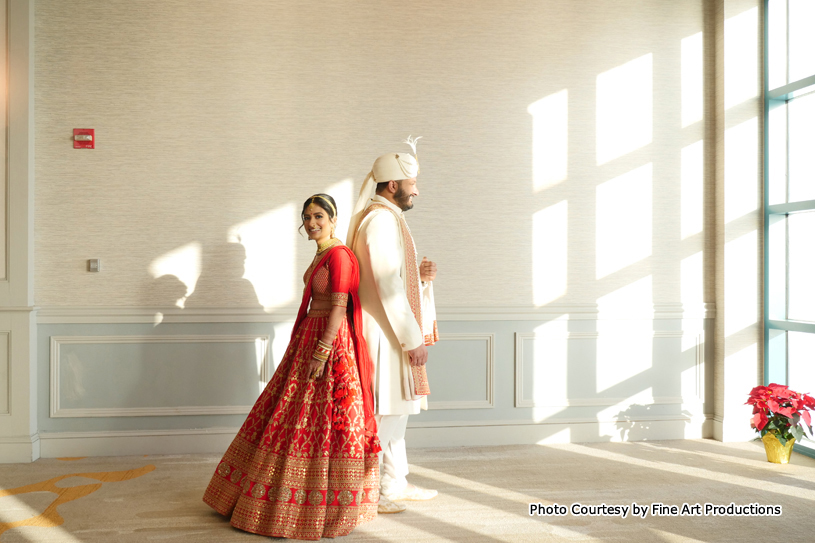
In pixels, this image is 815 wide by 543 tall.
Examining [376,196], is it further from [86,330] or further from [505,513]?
[86,330]

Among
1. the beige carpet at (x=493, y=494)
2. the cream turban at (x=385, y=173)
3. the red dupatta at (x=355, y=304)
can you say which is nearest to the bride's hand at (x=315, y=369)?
the red dupatta at (x=355, y=304)

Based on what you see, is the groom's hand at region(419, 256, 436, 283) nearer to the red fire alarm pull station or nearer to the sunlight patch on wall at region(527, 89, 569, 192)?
the sunlight patch on wall at region(527, 89, 569, 192)

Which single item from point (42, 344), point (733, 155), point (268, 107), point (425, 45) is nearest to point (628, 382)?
point (733, 155)

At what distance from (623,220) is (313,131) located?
7.45 ft

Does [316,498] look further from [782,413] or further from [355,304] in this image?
[782,413]

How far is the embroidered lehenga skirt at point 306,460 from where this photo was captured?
285cm

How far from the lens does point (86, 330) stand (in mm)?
4246

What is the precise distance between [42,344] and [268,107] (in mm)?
2108

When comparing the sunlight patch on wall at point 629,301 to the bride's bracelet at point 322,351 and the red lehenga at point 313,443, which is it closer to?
the red lehenga at point 313,443

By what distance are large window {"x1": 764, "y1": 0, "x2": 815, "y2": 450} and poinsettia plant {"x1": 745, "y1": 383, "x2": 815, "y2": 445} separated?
0.43 m

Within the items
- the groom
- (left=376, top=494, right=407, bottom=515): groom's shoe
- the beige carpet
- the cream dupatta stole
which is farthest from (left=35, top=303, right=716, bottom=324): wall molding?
(left=376, top=494, right=407, bottom=515): groom's shoe

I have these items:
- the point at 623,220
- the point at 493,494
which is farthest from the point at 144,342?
the point at 623,220

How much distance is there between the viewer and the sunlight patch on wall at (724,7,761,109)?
471cm

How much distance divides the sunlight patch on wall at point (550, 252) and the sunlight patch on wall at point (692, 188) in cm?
91
